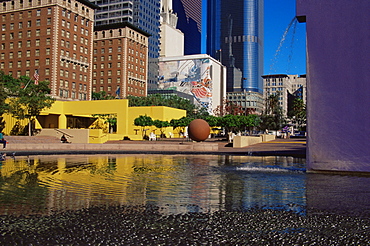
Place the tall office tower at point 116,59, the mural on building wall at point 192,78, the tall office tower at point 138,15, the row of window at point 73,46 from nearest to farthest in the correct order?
the row of window at point 73,46, the tall office tower at point 116,59, the tall office tower at point 138,15, the mural on building wall at point 192,78

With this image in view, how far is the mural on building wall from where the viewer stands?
174 m

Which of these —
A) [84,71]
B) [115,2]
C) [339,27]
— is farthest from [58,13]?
[339,27]

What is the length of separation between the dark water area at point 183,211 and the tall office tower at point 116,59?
343ft

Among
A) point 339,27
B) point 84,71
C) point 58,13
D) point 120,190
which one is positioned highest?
point 58,13

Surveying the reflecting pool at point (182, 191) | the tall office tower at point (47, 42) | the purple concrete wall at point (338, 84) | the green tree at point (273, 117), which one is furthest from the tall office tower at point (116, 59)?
the reflecting pool at point (182, 191)

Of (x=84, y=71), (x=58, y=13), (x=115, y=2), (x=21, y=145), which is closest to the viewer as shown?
(x=21, y=145)

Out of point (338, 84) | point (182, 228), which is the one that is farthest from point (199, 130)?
point (182, 228)

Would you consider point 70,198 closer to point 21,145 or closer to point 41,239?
point 41,239

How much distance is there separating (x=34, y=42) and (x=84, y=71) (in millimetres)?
→ 13530

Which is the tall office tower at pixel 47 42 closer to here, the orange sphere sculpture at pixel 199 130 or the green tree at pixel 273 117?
the green tree at pixel 273 117

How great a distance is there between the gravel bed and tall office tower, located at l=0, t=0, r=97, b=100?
3281 inches

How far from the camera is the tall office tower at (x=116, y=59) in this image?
114062 mm

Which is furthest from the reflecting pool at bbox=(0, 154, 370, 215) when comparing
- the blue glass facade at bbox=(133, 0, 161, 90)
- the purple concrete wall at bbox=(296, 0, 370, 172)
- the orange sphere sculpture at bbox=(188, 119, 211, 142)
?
the blue glass facade at bbox=(133, 0, 161, 90)

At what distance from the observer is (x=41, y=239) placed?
200 inches
